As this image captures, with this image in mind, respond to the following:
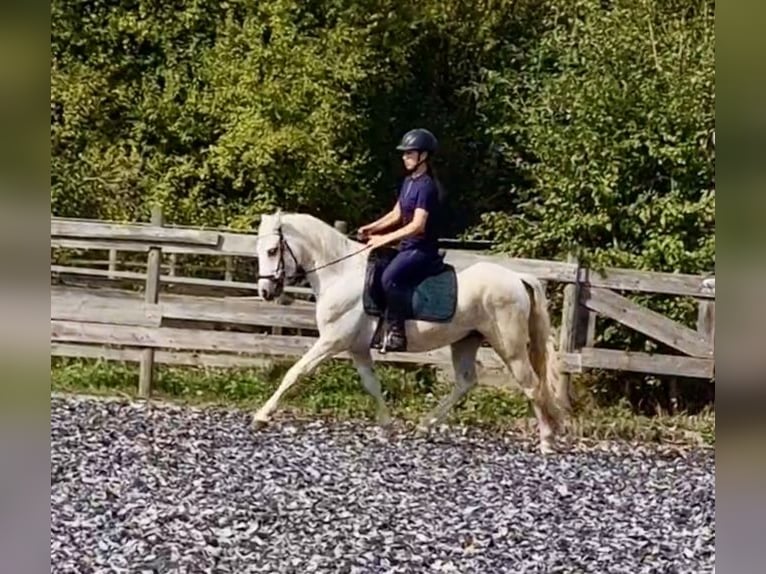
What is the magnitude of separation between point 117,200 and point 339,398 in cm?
67

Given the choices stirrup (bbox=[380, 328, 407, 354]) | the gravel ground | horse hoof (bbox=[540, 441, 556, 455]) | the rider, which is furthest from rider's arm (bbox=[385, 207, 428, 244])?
horse hoof (bbox=[540, 441, 556, 455])

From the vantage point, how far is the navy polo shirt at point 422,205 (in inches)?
92.7

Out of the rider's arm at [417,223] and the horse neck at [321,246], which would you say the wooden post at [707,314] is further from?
the horse neck at [321,246]

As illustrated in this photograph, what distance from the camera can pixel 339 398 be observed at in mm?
2406

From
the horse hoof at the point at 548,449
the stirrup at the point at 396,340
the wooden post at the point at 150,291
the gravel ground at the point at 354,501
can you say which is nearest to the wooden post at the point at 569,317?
the horse hoof at the point at 548,449

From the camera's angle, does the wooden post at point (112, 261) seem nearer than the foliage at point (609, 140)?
No

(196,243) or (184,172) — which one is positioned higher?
(184,172)

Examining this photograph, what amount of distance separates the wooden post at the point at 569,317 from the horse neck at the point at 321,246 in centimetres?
47

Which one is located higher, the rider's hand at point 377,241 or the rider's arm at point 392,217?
the rider's arm at point 392,217

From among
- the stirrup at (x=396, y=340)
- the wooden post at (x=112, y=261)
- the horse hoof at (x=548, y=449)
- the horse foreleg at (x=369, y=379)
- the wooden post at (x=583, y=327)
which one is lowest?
the horse hoof at (x=548, y=449)

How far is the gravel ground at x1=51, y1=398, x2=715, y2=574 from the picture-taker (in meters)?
2.38
